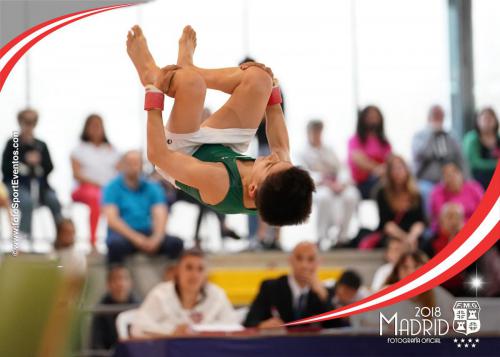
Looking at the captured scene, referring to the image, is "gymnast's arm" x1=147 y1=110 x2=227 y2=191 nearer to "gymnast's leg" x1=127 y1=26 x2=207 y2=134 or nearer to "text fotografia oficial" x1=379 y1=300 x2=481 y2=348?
"gymnast's leg" x1=127 y1=26 x2=207 y2=134

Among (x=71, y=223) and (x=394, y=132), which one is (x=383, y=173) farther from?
(x=71, y=223)

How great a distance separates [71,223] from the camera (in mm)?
6246

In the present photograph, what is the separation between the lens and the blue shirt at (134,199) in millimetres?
6340

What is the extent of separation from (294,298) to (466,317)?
1014mm

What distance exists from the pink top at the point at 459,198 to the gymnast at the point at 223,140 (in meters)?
2.91

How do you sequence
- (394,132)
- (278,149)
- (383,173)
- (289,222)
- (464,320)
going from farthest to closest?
(394,132) < (383,173) < (464,320) < (278,149) < (289,222)

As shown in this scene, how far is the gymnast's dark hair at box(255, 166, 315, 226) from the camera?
3684 mm

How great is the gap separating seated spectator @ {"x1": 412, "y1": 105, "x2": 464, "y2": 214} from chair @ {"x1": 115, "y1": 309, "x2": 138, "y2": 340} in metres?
2.45

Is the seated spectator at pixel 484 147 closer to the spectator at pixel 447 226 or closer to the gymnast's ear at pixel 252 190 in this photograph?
the spectator at pixel 447 226

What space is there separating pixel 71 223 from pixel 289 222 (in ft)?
9.12

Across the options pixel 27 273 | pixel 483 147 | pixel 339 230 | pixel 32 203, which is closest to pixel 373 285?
pixel 339 230

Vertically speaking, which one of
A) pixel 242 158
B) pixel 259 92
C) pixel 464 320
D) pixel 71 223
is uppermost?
pixel 259 92

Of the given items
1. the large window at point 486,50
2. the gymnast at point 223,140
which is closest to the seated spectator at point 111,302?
the gymnast at point 223,140

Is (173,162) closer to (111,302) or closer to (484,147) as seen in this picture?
(111,302)
